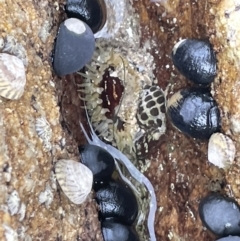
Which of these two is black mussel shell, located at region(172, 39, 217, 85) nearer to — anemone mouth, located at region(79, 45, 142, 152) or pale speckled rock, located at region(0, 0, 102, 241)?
anemone mouth, located at region(79, 45, 142, 152)

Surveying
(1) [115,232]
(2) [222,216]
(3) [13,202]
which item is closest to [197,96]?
A: (2) [222,216]

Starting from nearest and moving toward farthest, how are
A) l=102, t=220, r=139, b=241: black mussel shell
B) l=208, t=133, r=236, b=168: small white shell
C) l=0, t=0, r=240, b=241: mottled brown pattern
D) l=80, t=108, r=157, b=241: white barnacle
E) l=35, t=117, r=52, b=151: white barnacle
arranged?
l=0, t=0, r=240, b=241: mottled brown pattern → l=35, t=117, r=52, b=151: white barnacle → l=208, t=133, r=236, b=168: small white shell → l=102, t=220, r=139, b=241: black mussel shell → l=80, t=108, r=157, b=241: white barnacle

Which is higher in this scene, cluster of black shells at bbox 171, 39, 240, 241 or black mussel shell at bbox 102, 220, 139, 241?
cluster of black shells at bbox 171, 39, 240, 241

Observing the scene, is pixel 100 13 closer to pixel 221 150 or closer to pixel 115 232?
pixel 221 150

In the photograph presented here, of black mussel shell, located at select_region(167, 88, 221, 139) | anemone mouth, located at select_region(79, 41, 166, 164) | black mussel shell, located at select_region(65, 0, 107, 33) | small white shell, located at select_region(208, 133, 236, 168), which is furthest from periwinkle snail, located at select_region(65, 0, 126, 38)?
small white shell, located at select_region(208, 133, 236, 168)

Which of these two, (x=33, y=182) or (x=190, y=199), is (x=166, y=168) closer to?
(x=190, y=199)
